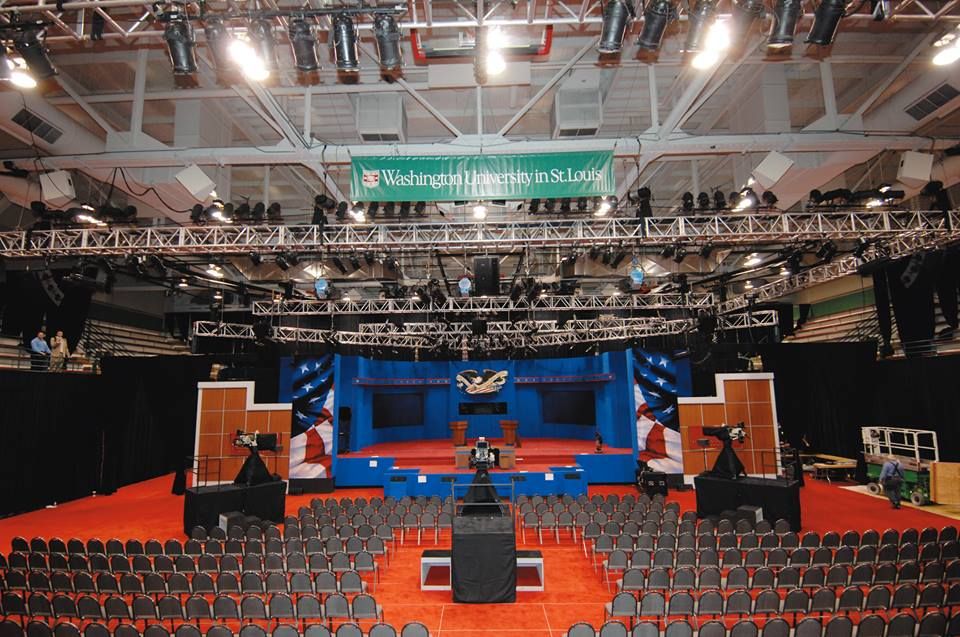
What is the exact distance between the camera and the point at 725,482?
12.8 meters

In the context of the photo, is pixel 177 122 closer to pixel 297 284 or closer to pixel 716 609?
pixel 297 284

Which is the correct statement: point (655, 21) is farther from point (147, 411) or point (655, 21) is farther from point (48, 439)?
point (147, 411)

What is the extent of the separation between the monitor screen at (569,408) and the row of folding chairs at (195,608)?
19.7 meters

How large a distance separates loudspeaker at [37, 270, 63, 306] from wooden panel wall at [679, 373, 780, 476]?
18.3 meters

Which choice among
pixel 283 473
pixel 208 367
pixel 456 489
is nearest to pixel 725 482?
pixel 456 489

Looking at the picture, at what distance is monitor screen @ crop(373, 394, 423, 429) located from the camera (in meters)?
26.3

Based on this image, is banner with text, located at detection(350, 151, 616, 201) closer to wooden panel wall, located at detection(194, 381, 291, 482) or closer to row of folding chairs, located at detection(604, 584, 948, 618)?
row of folding chairs, located at detection(604, 584, 948, 618)

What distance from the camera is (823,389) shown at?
775 inches

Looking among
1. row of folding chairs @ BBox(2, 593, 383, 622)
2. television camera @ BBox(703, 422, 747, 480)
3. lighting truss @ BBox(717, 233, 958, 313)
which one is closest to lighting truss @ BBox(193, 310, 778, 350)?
lighting truss @ BBox(717, 233, 958, 313)

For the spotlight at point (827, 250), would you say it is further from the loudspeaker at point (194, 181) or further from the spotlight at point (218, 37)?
the loudspeaker at point (194, 181)

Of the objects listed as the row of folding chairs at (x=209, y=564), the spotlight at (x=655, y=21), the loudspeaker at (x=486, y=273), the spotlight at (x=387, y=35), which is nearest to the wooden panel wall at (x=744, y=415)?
the loudspeaker at (x=486, y=273)

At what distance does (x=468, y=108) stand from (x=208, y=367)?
14.4m

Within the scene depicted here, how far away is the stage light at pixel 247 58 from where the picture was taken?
6902 millimetres

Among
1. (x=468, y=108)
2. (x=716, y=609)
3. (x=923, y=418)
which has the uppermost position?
(x=468, y=108)
